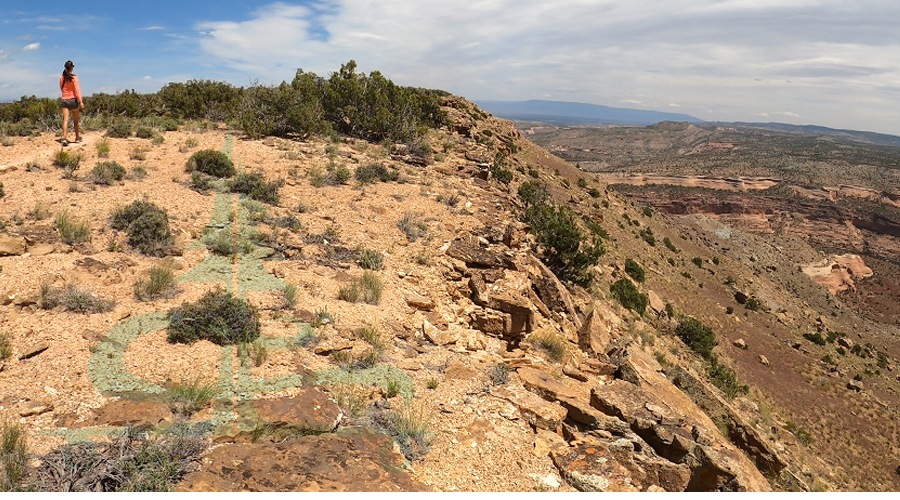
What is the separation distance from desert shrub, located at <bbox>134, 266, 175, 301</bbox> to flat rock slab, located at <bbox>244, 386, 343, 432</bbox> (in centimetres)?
276

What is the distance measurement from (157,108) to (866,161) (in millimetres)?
127967

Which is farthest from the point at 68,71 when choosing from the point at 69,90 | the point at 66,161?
the point at 66,161

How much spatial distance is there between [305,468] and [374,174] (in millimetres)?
10450

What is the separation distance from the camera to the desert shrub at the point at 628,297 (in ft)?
61.0

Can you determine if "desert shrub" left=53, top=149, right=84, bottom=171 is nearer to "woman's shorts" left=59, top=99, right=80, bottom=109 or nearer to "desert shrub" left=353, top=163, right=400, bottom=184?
"woman's shorts" left=59, top=99, right=80, bottom=109

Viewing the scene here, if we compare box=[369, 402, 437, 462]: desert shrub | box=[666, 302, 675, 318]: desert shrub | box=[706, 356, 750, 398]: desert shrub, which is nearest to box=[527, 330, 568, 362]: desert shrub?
box=[369, 402, 437, 462]: desert shrub

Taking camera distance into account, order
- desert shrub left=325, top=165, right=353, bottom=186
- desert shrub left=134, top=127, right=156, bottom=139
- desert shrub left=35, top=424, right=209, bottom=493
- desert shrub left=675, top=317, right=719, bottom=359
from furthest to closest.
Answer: desert shrub left=675, top=317, right=719, bottom=359
desert shrub left=134, top=127, right=156, bottom=139
desert shrub left=325, top=165, right=353, bottom=186
desert shrub left=35, top=424, right=209, bottom=493

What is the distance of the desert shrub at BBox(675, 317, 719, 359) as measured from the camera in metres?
18.7

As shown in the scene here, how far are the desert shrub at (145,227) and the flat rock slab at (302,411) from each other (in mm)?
4236

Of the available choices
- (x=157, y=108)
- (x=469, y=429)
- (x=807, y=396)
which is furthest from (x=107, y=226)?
(x=807, y=396)

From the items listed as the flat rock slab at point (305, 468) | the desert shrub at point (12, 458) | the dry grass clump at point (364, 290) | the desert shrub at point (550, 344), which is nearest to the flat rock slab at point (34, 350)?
the desert shrub at point (12, 458)

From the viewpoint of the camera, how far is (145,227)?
763 cm

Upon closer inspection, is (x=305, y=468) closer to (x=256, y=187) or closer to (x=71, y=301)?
(x=71, y=301)

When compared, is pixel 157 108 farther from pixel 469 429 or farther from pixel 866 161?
pixel 866 161
